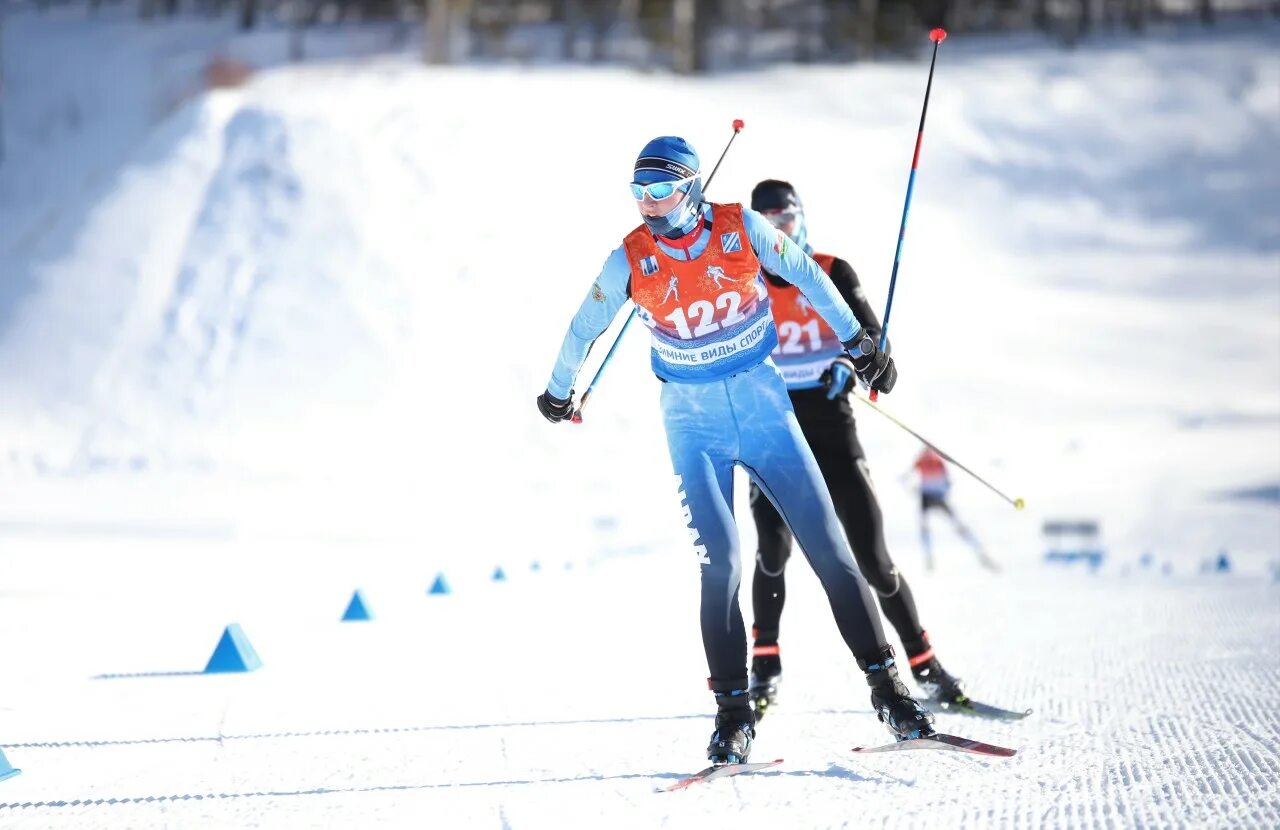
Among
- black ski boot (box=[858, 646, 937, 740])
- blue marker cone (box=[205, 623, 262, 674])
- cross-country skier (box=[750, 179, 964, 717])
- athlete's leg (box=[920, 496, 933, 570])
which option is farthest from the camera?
athlete's leg (box=[920, 496, 933, 570])

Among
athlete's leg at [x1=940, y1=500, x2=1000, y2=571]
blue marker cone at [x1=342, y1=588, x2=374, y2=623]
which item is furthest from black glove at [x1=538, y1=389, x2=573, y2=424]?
athlete's leg at [x1=940, y1=500, x2=1000, y2=571]

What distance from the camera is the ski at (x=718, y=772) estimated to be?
3824 mm

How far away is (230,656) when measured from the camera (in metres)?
5.89

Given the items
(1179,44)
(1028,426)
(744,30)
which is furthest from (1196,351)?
(744,30)

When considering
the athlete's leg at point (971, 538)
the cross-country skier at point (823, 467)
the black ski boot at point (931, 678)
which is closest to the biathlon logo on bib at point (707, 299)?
the cross-country skier at point (823, 467)

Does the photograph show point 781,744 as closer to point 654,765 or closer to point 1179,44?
point 654,765

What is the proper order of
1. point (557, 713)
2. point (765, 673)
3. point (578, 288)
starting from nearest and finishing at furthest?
1. point (557, 713)
2. point (765, 673)
3. point (578, 288)

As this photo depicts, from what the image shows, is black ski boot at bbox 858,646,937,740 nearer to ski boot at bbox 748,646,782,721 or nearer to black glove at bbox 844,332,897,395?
black glove at bbox 844,332,897,395

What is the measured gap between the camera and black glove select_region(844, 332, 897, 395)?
423 centimetres

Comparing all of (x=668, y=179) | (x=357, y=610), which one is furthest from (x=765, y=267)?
(x=357, y=610)

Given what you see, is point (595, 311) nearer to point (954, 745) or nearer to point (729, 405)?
point (729, 405)

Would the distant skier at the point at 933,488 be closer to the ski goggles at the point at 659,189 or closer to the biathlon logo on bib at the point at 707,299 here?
the biathlon logo on bib at the point at 707,299

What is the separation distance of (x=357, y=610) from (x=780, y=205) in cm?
377

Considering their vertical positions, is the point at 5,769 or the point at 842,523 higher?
the point at 842,523
